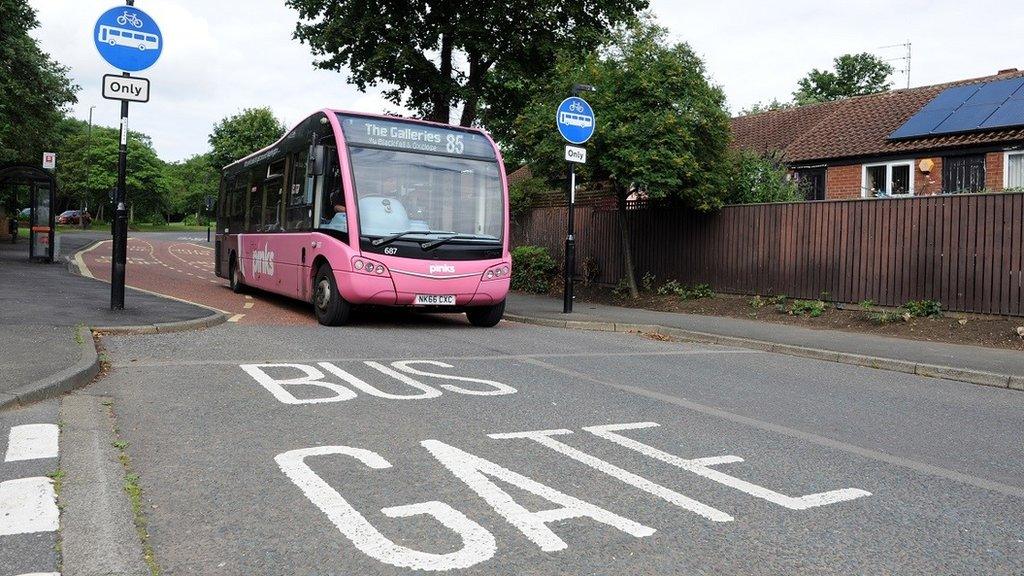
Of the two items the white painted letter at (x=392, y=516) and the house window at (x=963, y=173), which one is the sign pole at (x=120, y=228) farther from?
the house window at (x=963, y=173)

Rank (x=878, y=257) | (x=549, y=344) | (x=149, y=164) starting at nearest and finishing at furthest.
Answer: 1. (x=549, y=344)
2. (x=878, y=257)
3. (x=149, y=164)

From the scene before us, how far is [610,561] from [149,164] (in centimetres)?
7874

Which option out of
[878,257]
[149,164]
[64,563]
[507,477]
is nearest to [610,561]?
[507,477]

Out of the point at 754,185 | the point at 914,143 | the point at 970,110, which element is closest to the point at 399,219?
the point at 754,185

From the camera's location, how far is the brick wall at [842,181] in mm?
21719

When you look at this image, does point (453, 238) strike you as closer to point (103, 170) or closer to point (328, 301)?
point (328, 301)

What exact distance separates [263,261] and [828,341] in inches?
389

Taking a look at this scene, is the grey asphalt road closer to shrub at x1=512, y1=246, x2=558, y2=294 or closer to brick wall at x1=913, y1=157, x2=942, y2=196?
brick wall at x1=913, y1=157, x2=942, y2=196

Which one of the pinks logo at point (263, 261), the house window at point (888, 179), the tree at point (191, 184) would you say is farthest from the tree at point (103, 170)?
the house window at point (888, 179)

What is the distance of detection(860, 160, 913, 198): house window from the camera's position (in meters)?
20.5

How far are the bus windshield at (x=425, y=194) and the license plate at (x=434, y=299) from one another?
0.83 m

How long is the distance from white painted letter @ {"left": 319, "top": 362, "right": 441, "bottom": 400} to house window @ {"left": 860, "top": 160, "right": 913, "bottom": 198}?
16371 millimetres

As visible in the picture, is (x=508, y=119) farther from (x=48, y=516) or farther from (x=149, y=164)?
(x=149, y=164)

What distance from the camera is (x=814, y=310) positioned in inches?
572
